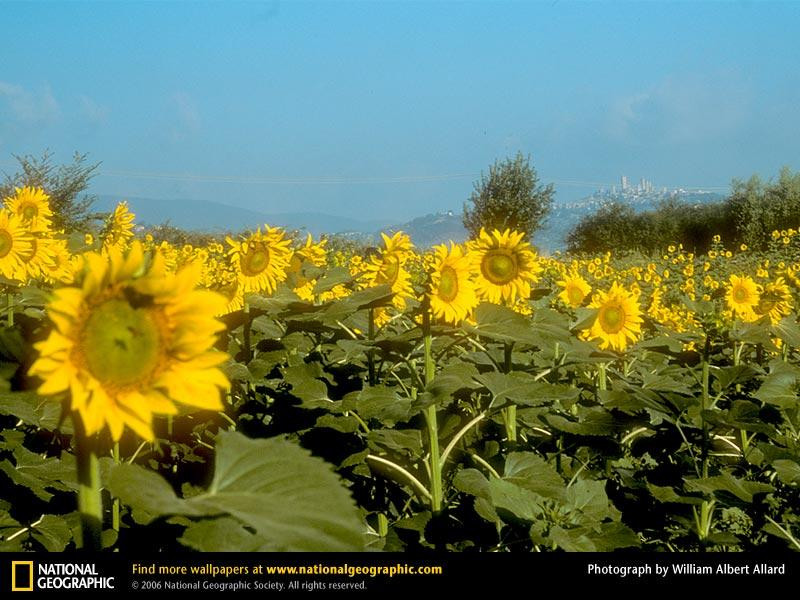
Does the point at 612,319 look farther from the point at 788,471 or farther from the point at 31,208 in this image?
the point at 31,208

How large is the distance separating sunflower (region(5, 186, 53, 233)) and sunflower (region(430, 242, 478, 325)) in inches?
76.2

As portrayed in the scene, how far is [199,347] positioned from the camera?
133cm

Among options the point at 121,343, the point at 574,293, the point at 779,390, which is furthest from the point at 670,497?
the point at 121,343

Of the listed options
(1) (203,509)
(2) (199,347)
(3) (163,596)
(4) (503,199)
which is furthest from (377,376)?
(4) (503,199)

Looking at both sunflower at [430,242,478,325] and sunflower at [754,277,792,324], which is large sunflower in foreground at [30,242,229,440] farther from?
sunflower at [754,277,792,324]

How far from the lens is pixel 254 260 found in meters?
3.46

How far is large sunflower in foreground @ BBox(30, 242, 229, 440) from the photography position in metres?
1.21

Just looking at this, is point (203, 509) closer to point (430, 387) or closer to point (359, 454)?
point (430, 387)

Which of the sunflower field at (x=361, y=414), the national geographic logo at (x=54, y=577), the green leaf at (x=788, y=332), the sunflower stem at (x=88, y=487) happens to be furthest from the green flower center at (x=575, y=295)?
the sunflower stem at (x=88, y=487)

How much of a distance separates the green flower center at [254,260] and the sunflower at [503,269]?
3.07ft

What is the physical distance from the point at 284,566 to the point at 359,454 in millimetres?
940

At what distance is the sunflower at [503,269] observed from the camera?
334cm

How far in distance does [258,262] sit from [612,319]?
69.3 inches

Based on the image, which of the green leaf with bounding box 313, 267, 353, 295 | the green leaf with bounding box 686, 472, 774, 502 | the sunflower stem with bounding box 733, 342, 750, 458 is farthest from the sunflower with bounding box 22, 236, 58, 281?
the sunflower stem with bounding box 733, 342, 750, 458
